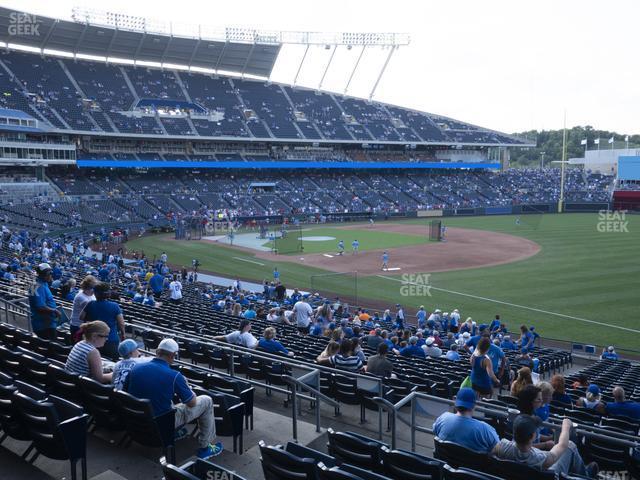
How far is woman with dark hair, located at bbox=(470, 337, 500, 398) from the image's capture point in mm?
8320

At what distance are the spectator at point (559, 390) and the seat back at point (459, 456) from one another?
12.4 ft

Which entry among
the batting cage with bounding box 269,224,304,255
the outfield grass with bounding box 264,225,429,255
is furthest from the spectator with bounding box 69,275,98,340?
the batting cage with bounding box 269,224,304,255

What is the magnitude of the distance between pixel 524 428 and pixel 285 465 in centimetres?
217

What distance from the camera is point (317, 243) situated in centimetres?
4722

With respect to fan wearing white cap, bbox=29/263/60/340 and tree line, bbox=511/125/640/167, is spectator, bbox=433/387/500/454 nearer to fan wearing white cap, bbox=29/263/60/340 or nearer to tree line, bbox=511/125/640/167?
fan wearing white cap, bbox=29/263/60/340

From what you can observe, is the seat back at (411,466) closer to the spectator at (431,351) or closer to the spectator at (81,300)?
the spectator at (81,300)

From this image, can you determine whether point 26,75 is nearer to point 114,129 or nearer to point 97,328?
point 114,129

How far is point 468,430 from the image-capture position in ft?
17.5

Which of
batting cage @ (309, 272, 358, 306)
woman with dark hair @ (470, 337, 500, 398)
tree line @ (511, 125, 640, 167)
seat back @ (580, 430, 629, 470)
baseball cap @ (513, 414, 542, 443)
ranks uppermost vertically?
tree line @ (511, 125, 640, 167)

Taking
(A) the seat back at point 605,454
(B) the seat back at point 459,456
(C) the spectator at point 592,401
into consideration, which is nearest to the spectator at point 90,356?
(B) the seat back at point 459,456

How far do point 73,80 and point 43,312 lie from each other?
217 ft

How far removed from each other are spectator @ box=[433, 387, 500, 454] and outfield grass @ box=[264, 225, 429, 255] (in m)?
36.9

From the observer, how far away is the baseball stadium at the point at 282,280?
5609 millimetres

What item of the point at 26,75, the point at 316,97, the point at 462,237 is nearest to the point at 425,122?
the point at 316,97
